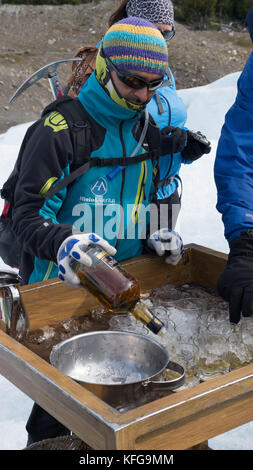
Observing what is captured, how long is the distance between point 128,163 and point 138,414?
100 centimetres

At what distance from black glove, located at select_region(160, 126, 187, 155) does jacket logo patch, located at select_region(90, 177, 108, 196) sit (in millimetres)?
285

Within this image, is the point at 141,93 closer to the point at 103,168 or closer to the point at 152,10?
the point at 103,168

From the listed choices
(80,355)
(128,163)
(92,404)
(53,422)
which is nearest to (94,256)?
(80,355)

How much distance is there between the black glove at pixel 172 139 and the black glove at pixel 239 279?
0.43 m

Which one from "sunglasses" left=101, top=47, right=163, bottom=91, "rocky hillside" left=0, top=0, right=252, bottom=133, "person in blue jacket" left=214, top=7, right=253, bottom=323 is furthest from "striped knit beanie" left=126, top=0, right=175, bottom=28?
"rocky hillside" left=0, top=0, right=252, bottom=133

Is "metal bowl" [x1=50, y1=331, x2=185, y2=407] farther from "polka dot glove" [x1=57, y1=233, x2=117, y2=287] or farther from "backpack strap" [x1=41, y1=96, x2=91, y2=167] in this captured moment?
"backpack strap" [x1=41, y1=96, x2=91, y2=167]

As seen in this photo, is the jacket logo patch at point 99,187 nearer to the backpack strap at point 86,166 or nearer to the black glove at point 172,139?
the backpack strap at point 86,166

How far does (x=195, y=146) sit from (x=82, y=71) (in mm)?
1029

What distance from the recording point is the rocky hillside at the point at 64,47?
1511 centimetres

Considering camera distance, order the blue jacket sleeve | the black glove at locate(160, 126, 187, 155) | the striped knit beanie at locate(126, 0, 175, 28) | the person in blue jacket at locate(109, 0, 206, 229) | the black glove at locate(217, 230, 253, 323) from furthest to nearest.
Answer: the striped knit beanie at locate(126, 0, 175, 28), the person in blue jacket at locate(109, 0, 206, 229), the black glove at locate(160, 126, 187, 155), the blue jacket sleeve, the black glove at locate(217, 230, 253, 323)

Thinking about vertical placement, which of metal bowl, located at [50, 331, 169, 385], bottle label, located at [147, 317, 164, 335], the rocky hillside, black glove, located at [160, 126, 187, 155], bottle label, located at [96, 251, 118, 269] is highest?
black glove, located at [160, 126, 187, 155]

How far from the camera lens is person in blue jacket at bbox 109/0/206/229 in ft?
7.64
